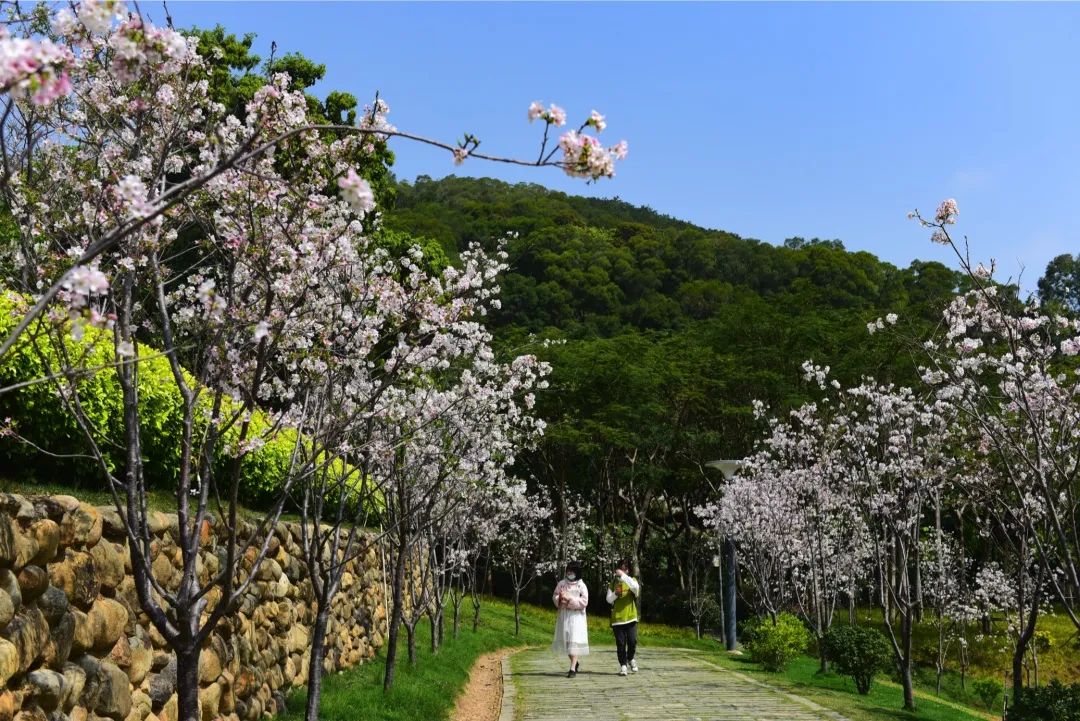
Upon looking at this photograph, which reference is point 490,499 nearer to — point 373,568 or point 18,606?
point 373,568

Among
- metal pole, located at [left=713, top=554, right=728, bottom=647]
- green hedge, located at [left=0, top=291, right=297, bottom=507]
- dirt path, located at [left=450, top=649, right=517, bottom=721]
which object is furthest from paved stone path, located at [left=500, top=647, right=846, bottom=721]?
metal pole, located at [left=713, top=554, right=728, bottom=647]

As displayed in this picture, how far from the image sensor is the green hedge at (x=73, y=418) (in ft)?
21.2

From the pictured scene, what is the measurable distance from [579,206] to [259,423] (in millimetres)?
59603

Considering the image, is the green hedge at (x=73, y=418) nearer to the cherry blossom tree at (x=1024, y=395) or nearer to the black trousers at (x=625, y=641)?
the cherry blossom tree at (x=1024, y=395)

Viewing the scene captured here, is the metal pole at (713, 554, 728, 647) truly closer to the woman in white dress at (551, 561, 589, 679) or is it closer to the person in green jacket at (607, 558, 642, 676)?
the person in green jacket at (607, 558, 642, 676)

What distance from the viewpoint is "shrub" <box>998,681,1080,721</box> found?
9.47 metres

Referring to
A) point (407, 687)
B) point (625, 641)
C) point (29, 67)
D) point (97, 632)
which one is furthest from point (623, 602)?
point (29, 67)

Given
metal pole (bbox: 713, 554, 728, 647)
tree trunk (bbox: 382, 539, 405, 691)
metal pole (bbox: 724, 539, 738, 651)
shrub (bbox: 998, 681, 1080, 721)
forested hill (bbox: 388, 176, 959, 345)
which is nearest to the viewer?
shrub (bbox: 998, 681, 1080, 721)

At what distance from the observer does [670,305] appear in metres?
44.8

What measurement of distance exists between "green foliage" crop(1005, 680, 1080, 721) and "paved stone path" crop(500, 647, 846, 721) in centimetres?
185

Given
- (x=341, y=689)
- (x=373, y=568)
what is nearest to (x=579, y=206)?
(x=373, y=568)

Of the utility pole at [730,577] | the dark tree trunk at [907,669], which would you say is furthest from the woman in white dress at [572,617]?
the utility pole at [730,577]

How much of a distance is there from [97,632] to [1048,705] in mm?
8499

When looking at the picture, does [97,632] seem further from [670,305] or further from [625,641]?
[670,305]
